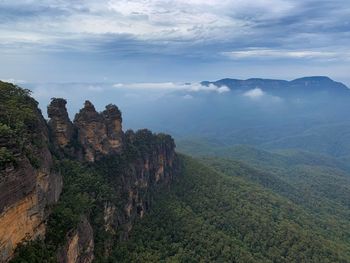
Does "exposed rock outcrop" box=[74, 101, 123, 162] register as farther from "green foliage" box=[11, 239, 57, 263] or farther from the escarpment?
"green foliage" box=[11, 239, 57, 263]

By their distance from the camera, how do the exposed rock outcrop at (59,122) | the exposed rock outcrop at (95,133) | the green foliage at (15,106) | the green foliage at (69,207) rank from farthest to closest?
the exposed rock outcrop at (95,133) → the exposed rock outcrop at (59,122) → the green foliage at (15,106) → the green foliage at (69,207)

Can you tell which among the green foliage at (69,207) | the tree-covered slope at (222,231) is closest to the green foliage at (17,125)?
the green foliage at (69,207)

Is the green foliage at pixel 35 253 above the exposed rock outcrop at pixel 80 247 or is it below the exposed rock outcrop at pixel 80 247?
above

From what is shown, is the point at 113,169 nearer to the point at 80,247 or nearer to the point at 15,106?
the point at 80,247

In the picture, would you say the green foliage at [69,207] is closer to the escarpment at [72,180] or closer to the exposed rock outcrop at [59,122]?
the escarpment at [72,180]

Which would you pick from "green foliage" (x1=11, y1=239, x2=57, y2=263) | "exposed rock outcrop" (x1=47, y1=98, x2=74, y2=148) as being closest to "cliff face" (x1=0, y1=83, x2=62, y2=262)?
"green foliage" (x1=11, y1=239, x2=57, y2=263)

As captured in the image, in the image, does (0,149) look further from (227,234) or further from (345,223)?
(345,223)

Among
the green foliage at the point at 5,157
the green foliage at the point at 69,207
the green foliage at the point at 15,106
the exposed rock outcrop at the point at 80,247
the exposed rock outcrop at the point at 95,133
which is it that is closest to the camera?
the green foliage at the point at 5,157
